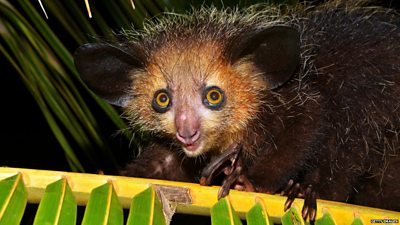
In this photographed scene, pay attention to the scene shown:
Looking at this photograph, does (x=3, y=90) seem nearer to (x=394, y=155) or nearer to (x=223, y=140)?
(x=223, y=140)

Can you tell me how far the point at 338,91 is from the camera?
10.1 ft

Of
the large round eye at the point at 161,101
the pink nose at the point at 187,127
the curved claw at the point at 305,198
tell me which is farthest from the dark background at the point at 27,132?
the curved claw at the point at 305,198

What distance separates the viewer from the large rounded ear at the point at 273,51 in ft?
9.27

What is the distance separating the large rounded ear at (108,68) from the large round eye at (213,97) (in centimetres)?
46

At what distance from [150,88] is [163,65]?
14cm

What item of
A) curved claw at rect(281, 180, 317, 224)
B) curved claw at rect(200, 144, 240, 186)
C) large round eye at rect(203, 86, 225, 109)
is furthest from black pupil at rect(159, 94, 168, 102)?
curved claw at rect(281, 180, 317, 224)

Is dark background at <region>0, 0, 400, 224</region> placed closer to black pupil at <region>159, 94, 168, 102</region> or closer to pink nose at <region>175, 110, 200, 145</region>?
black pupil at <region>159, 94, 168, 102</region>

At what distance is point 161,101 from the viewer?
306 centimetres

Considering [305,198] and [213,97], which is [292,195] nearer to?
[305,198]

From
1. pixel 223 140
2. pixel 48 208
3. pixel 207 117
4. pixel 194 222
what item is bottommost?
pixel 194 222

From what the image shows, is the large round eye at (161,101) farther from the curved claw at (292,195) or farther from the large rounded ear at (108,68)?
the curved claw at (292,195)

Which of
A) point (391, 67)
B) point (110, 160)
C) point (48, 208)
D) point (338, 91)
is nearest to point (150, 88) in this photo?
point (110, 160)

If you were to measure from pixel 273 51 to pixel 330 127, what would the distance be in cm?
45

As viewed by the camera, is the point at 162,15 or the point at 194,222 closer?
the point at 194,222
